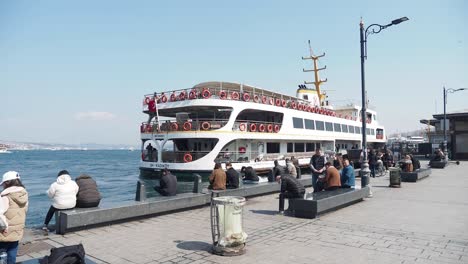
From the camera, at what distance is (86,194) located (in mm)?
8297

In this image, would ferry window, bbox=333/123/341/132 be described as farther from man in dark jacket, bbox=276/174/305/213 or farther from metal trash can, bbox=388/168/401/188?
man in dark jacket, bbox=276/174/305/213

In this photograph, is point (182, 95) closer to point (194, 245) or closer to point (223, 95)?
point (223, 95)

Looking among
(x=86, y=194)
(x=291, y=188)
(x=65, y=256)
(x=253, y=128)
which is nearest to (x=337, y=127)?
(x=253, y=128)

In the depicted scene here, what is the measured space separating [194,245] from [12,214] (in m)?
3.36

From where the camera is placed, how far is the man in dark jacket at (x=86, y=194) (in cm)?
827

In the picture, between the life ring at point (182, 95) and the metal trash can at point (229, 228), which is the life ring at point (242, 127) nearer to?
the life ring at point (182, 95)

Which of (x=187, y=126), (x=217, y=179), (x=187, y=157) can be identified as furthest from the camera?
(x=187, y=157)

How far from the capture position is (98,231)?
26.3 feet

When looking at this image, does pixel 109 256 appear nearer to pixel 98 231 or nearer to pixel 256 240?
pixel 98 231

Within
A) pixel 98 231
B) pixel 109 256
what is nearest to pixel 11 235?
pixel 109 256

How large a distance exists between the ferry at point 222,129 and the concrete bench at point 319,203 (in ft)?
41.7

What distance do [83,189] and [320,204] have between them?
5976 millimetres

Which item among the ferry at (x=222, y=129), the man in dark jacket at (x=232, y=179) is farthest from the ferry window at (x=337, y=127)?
the man in dark jacket at (x=232, y=179)

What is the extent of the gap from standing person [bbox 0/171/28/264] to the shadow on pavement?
2.94 meters
